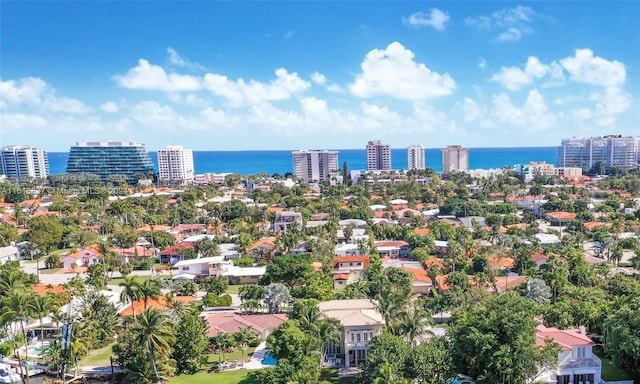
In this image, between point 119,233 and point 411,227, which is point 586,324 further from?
point 119,233

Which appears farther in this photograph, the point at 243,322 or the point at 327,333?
the point at 243,322

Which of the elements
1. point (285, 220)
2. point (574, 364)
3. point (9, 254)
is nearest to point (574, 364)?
point (574, 364)

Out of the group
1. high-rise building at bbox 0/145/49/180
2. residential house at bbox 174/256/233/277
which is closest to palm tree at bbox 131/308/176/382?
residential house at bbox 174/256/233/277

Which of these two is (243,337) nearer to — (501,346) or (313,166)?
(501,346)

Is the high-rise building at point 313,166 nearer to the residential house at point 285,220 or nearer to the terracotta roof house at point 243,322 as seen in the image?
the residential house at point 285,220

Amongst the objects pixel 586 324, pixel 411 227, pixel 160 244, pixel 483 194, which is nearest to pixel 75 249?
pixel 160 244

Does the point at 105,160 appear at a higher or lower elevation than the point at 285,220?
higher

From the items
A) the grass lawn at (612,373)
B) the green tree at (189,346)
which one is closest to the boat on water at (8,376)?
the green tree at (189,346)
